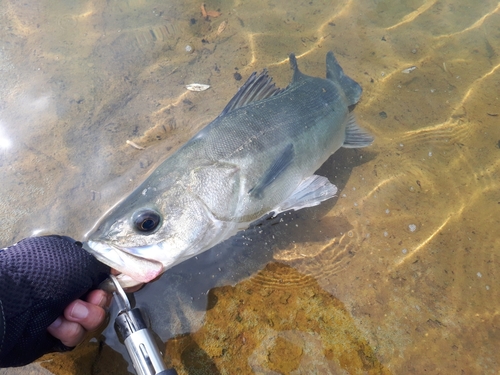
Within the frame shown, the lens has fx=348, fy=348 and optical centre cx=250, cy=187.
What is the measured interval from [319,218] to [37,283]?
214 cm

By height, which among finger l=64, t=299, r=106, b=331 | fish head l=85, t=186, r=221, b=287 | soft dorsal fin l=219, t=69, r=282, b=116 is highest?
soft dorsal fin l=219, t=69, r=282, b=116

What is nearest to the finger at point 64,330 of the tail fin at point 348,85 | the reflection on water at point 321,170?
the reflection on water at point 321,170

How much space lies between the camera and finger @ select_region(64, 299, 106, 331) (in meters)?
2.12

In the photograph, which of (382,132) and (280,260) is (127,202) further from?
(382,132)

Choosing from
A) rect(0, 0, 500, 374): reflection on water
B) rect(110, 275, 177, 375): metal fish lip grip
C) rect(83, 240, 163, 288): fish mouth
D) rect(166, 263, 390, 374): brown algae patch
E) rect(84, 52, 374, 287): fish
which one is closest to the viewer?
rect(110, 275, 177, 375): metal fish lip grip

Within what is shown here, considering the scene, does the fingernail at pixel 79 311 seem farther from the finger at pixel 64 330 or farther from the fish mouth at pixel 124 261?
the fish mouth at pixel 124 261

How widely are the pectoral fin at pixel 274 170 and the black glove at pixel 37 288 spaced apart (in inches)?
46.2

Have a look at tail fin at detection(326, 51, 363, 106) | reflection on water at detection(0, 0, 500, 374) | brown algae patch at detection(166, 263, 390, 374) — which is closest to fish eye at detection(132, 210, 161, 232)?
reflection on water at detection(0, 0, 500, 374)

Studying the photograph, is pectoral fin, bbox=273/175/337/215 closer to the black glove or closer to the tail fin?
the tail fin

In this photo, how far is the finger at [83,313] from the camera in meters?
2.12

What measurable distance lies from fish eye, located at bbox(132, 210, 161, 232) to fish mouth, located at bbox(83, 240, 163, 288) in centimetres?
16

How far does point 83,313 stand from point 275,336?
4.28 feet

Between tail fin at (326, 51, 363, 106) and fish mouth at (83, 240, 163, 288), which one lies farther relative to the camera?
tail fin at (326, 51, 363, 106)

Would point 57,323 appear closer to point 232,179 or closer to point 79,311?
point 79,311
